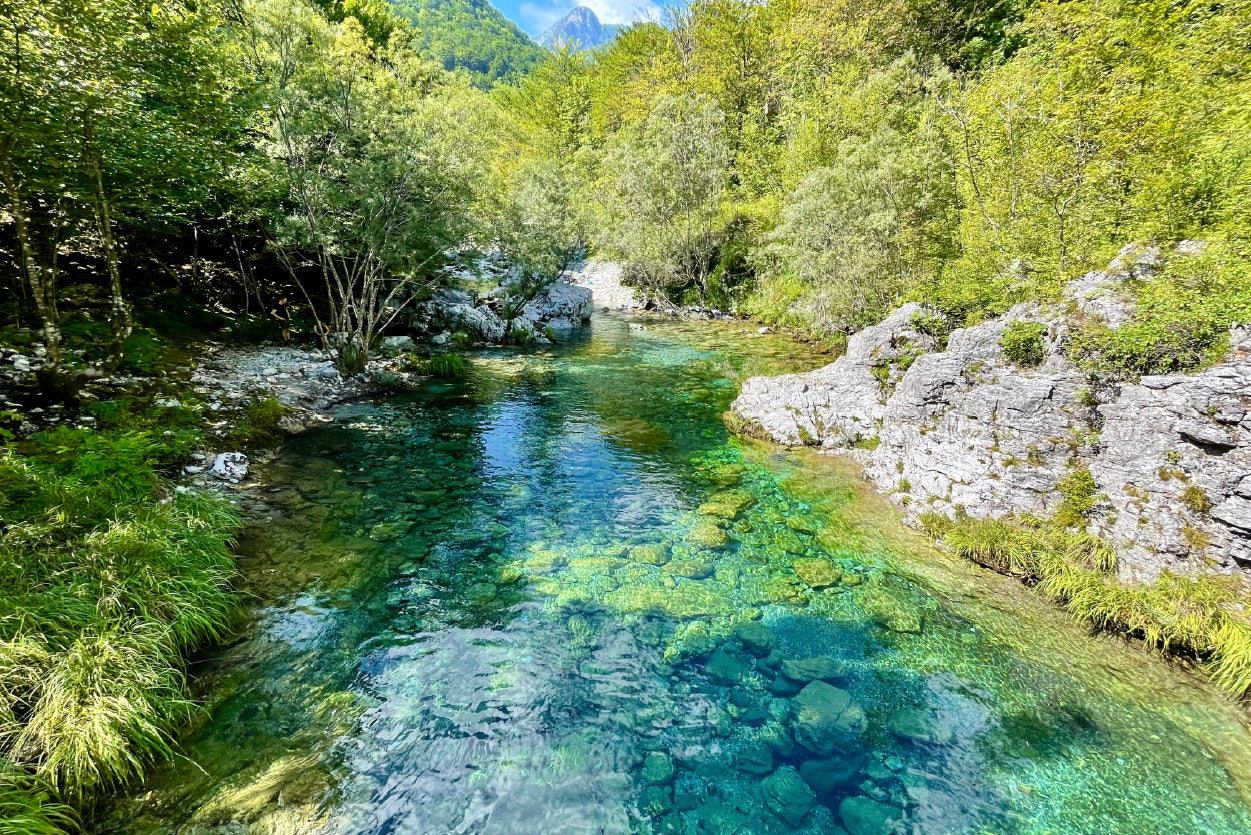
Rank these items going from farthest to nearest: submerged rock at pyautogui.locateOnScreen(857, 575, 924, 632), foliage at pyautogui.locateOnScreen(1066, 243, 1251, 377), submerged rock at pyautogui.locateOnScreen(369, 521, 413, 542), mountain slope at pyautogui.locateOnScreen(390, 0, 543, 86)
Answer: mountain slope at pyautogui.locateOnScreen(390, 0, 543, 86) < submerged rock at pyautogui.locateOnScreen(369, 521, 413, 542) < submerged rock at pyautogui.locateOnScreen(857, 575, 924, 632) < foliage at pyautogui.locateOnScreen(1066, 243, 1251, 377)

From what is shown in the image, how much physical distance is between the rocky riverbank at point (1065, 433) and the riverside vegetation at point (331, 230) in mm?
528

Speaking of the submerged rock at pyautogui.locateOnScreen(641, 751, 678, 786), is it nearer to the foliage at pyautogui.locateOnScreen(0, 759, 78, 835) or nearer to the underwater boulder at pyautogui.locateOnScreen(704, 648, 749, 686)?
the underwater boulder at pyautogui.locateOnScreen(704, 648, 749, 686)

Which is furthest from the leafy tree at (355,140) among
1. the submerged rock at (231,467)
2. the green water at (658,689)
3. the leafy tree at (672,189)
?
the leafy tree at (672,189)

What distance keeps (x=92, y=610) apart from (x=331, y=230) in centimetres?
1745

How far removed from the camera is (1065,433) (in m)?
11.1

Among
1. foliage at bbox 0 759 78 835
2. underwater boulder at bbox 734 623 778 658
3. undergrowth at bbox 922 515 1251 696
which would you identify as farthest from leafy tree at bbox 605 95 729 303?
foliage at bbox 0 759 78 835

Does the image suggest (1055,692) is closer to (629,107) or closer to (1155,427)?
(1155,427)

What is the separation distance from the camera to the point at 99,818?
549 cm

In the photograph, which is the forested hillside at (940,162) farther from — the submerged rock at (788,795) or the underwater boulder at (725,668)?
the submerged rock at (788,795)

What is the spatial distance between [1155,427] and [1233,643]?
157 inches

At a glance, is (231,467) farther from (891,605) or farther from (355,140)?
(891,605)

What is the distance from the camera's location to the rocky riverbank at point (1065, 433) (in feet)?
28.2

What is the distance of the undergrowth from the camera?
784 cm

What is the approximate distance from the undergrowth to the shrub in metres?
4.32
